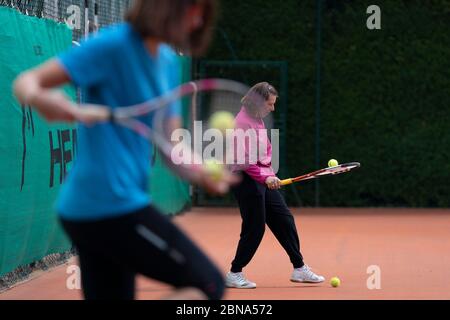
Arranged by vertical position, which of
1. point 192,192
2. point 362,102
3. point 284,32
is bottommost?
point 192,192

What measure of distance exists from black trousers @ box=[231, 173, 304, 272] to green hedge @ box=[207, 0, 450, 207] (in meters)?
8.69

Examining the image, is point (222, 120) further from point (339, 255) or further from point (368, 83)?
point (368, 83)

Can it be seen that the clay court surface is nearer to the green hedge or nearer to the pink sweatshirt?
the green hedge

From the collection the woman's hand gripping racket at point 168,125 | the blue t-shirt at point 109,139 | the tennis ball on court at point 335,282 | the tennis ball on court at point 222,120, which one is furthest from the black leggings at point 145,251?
the tennis ball on court at point 335,282

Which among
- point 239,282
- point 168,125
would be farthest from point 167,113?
point 239,282

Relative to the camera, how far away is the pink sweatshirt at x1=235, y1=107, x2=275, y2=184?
810 centimetres

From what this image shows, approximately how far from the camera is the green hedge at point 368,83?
16.8m

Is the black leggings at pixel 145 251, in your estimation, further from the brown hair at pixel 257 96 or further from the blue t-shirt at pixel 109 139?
the brown hair at pixel 257 96

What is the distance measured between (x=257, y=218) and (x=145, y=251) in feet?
15.7

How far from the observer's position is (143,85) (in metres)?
3.54

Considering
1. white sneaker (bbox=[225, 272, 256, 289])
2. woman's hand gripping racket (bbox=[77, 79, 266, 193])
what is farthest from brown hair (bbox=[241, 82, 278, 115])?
woman's hand gripping racket (bbox=[77, 79, 266, 193])
